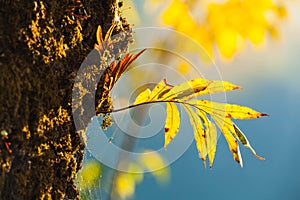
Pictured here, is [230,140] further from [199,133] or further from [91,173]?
[91,173]

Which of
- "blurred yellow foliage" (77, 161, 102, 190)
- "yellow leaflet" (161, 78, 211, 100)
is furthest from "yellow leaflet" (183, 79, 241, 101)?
"blurred yellow foliage" (77, 161, 102, 190)

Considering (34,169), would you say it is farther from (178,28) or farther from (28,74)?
(178,28)

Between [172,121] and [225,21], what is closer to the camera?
[172,121]

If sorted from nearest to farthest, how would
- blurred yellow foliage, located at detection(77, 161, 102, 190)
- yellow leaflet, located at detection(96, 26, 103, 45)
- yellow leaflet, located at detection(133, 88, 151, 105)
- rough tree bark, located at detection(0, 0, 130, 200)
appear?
rough tree bark, located at detection(0, 0, 130, 200), yellow leaflet, located at detection(96, 26, 103, 45), yellow leaflet, located at detection(133, 88, 151, 105), blurred yellow foliage, located at detection(77, 161, 102, 190)

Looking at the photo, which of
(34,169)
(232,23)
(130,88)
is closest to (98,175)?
(130,88)

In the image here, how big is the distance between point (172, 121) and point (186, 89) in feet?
0.28

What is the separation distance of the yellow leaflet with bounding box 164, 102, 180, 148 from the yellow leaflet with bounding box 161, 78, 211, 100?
4 cm

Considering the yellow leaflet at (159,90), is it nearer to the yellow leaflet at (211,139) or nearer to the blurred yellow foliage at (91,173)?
the yellow leaflet at (211,139)

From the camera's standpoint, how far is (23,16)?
1.69ft

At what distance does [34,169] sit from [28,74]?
0.11 meters

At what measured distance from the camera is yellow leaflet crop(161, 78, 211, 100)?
0.70m

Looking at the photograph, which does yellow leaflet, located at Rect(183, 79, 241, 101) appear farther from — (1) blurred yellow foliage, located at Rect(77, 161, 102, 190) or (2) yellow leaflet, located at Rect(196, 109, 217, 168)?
(1) blurred yellow foliage, located at Rect(77, 161, 102, 190)

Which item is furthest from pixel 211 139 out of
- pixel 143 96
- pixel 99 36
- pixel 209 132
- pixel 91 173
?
pixel 91 173

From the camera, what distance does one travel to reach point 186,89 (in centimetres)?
71
